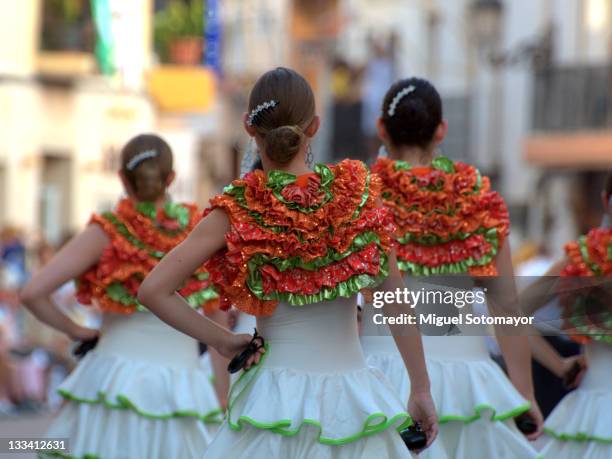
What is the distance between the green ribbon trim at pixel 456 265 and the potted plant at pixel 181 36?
78.8 feet

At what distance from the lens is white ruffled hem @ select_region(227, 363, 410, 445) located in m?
5.05

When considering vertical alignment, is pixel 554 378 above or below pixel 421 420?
below

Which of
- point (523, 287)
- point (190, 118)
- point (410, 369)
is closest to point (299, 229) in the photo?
Result: point (410, 369)

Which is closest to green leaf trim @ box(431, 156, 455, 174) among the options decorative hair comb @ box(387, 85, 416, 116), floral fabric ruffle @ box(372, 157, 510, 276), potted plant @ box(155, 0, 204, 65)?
floral fabric ruffle @ box(372, 157, 510, 276)

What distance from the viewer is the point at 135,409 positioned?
7.38m

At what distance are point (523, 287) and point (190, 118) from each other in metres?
26.4

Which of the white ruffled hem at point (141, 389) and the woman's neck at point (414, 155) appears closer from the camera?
the woman's neck at point (414, 155)

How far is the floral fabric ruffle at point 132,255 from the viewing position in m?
7.46

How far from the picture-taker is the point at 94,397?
744cm

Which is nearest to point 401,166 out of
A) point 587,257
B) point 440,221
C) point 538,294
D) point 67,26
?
point 440,221

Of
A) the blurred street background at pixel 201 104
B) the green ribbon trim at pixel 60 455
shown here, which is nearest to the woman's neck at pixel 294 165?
A: the green ribbon trim at pixel 60 455

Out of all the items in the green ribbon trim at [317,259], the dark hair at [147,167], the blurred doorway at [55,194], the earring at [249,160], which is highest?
the earring at [249,160]

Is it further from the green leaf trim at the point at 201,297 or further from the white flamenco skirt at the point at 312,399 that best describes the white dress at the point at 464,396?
the green leaf trim at the point at 201,297

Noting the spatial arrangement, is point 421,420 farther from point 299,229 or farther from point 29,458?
point 29,458
